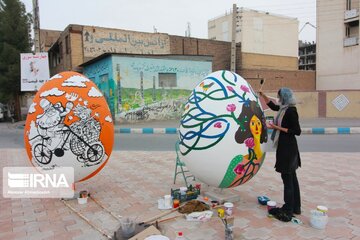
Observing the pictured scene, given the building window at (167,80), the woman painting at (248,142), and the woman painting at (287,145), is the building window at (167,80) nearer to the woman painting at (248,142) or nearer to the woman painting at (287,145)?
the woman painting at (248,142)

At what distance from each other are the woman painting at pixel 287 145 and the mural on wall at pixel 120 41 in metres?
21.3

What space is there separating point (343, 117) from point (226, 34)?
25.3 m

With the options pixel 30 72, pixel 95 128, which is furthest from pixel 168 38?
pixel 95 128

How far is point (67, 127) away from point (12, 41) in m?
21.1

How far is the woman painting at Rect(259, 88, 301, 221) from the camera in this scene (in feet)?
13.3

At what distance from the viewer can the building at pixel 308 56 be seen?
66.1 meters

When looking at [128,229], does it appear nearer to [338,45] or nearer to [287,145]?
[287,145]

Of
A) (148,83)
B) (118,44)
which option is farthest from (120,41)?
(148,83)

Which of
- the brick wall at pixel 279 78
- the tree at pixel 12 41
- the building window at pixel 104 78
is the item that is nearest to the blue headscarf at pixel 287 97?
the building window at pixel 104 78

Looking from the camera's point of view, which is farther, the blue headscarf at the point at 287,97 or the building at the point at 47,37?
the building at the point at 47,37

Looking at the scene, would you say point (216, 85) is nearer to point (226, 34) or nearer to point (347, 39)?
point (347, 39)

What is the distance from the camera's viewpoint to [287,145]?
13.5 feet

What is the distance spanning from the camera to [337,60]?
1212 inches

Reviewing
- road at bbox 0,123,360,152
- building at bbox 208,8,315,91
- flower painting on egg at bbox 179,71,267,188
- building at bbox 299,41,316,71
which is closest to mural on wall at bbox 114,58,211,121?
road at bbox 0,123,360,152
